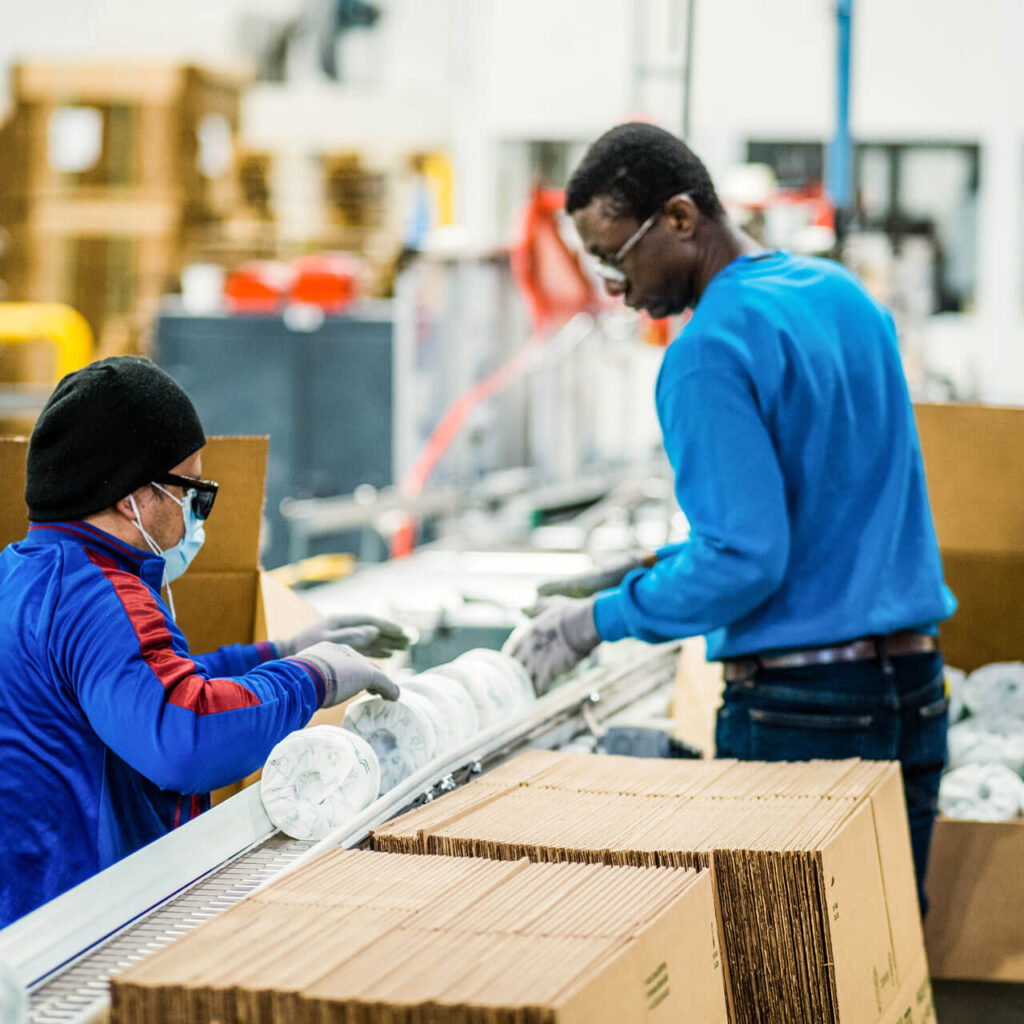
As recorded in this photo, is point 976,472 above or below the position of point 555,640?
above

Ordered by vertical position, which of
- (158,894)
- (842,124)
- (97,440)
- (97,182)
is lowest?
(158,894)

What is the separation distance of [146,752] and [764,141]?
37.6 ft

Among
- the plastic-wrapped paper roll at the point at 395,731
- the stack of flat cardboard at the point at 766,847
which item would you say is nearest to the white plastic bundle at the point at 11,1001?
the stack of flat cardboard at the point at 766,847

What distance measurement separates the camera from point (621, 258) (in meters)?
2.26

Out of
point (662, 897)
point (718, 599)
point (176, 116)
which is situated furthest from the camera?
point (176, 116)


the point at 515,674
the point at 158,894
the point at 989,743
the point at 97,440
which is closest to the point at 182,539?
the point at 97,440

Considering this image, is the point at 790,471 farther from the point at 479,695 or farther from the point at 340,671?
the point at 340,671

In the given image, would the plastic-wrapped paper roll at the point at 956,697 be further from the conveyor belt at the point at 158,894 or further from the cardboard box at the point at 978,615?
the conveyor belt at the point at 158,894

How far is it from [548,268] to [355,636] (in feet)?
14.4

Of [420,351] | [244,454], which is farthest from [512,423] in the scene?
[244,454]

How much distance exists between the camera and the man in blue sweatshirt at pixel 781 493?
2.04m

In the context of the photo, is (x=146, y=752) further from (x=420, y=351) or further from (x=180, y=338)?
(x=180, y=338)

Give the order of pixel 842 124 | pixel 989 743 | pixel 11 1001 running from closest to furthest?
pixel 11 1001, pixel 989 743, pixel 842 124

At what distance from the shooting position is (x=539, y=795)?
1849mm
